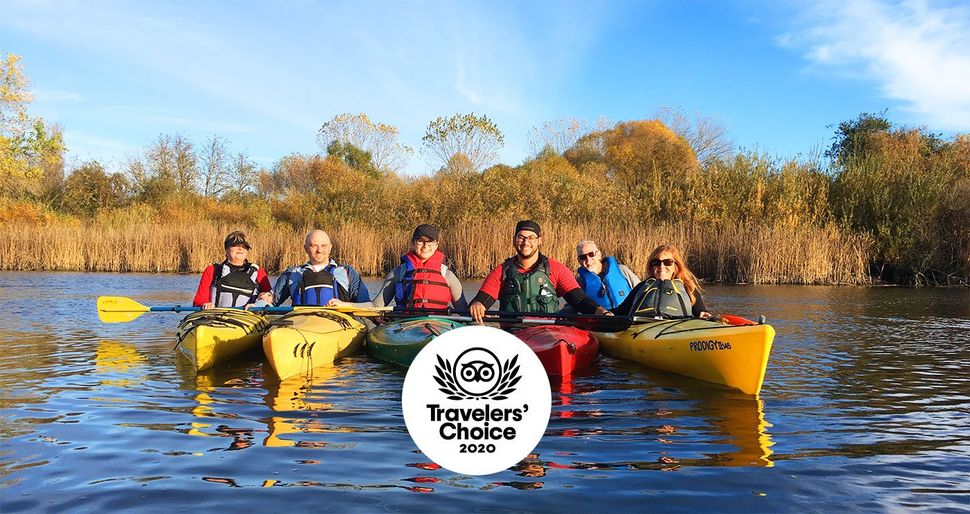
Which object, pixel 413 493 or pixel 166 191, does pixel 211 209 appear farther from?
pixel 413 493

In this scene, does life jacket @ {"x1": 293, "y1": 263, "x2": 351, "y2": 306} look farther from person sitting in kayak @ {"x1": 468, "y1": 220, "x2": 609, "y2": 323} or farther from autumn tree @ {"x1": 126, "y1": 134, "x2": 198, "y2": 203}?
autumn tree @ {"x1": 126, "y1": 134, "x2": 198, "y2": 203}

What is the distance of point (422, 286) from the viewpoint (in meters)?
6.96

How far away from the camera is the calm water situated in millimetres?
3096

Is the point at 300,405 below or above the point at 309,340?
below

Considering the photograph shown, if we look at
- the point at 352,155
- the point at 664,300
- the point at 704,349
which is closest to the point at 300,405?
the point at 704,349

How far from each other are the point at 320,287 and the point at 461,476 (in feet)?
13.4

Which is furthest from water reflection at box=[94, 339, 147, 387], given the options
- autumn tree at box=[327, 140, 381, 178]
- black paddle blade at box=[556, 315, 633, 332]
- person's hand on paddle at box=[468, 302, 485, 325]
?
autumn tree at box=[327, 140, 381, 178]

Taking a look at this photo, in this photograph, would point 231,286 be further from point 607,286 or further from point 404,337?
point 607,286

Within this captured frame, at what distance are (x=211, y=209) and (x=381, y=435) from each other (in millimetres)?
29061

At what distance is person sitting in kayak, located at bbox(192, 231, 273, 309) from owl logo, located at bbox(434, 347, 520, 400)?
172 inches

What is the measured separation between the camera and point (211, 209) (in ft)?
101

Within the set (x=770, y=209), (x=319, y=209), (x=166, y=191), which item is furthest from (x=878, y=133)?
(x=166, y=191)

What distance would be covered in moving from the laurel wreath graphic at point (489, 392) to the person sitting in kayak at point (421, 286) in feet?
11.5

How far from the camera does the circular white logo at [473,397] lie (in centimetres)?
325
